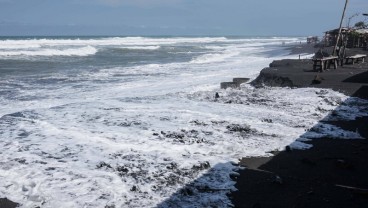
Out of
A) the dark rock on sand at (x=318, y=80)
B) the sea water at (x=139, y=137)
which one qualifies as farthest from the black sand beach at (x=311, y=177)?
the dark rock on sand at (x=318, y=80)

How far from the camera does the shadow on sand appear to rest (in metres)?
5.96

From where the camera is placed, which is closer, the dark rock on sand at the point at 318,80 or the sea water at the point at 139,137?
the sea water at the point at 139,137

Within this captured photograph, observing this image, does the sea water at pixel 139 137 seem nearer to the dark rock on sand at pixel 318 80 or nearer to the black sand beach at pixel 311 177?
the black sand beach at pixel 311 177

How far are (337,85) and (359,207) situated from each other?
11.2 metres

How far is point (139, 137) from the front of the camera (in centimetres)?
931

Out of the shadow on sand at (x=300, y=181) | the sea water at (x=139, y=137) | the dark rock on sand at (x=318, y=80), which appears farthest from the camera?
the dark rock on sand at (x=318, y=80)

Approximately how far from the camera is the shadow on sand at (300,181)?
235 inches

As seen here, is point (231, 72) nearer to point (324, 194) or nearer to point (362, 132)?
point (362, 132)

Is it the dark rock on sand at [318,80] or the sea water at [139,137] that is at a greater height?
the dark rock on sand at [318,80]

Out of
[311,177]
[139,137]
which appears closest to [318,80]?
[139,137]

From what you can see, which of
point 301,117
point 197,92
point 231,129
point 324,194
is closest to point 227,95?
point 197,92

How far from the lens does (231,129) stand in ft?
33.0

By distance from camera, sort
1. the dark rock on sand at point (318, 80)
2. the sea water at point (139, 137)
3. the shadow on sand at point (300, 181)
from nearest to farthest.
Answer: the shadow on sand at point (300, 181) → the sea water at point (139, 137) → the dark rock on sand at point (318, 80)

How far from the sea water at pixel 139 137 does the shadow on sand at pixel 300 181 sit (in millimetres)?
68
